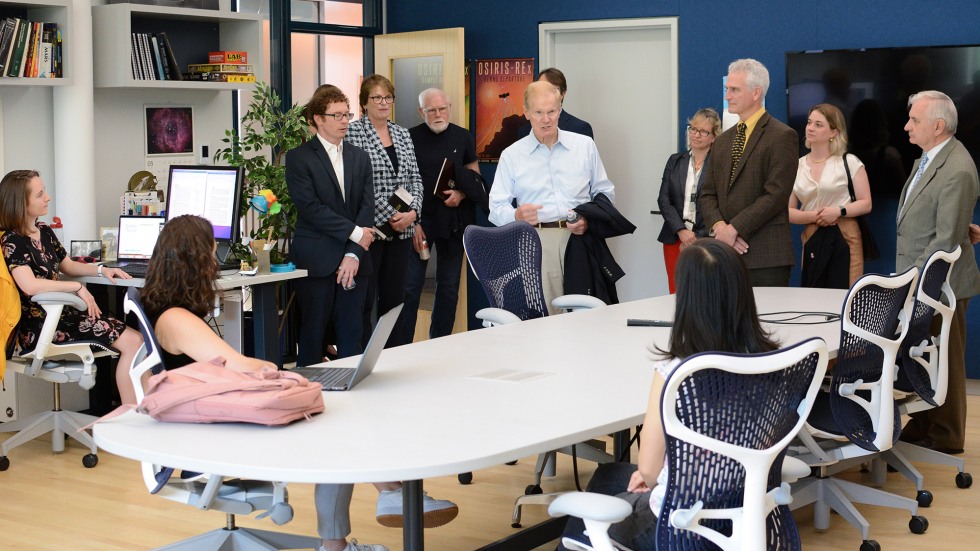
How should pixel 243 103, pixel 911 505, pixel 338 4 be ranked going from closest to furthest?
pixel 911 505
pixel 243 103
pixel 338 4

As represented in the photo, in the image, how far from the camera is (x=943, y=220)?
5082mm

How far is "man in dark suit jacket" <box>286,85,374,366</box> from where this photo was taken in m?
5.84

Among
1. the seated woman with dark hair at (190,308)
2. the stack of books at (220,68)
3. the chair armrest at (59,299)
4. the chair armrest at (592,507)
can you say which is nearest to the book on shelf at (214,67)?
the stack of books at (220,68)

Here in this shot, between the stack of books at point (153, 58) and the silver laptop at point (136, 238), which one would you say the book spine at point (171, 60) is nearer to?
the stack of books at point (153, 58)

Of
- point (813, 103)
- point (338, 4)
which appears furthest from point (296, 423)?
point (338, 4)

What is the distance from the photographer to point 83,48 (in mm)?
6223

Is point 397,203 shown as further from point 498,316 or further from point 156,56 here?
point 498,316

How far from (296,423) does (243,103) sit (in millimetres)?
5288

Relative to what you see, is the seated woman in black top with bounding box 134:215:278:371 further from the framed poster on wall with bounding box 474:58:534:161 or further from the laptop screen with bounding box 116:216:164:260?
the framed poster on wall with bounding box 474:58:534:161

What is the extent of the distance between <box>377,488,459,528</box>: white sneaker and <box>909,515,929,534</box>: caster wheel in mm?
1789

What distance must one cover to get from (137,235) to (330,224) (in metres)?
1.07

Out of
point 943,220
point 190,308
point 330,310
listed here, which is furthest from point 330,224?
point 943,220

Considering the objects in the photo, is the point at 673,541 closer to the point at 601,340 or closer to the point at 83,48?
the point at 601,340

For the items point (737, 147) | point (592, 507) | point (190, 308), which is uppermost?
point (737, 147)
